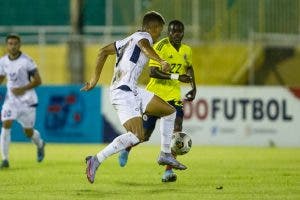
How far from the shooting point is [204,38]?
32281mm

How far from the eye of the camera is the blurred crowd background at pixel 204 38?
30391mm

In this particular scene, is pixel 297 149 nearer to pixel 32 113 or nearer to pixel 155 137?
pixel 155 137

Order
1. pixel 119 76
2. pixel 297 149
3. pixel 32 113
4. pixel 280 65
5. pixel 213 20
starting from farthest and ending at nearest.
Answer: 1. pixel 213 20
2. pixel 280 65
3. pixel 297 149
4. pixel 32 113
5. pixel 119 76

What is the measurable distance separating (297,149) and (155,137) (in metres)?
3.73

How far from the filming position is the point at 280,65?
3042 cm

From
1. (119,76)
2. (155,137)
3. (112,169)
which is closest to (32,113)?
(112,169)

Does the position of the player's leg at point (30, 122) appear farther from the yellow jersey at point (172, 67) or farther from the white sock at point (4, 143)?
the yellow jersey at point (172, 67)

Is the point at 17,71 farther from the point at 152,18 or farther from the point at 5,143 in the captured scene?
the point at 152,18

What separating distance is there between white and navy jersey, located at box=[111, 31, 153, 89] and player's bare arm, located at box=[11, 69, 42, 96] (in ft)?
16.5

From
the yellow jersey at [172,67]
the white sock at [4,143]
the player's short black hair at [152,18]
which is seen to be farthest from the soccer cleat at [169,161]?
the white sock at [4,143]

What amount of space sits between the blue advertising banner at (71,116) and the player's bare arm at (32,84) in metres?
7.54

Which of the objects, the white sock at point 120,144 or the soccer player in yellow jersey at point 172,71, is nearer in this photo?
the white sock at point 120,144

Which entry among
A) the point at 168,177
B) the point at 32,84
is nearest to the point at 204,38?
the point at 32,84

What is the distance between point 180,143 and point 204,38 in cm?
1688
